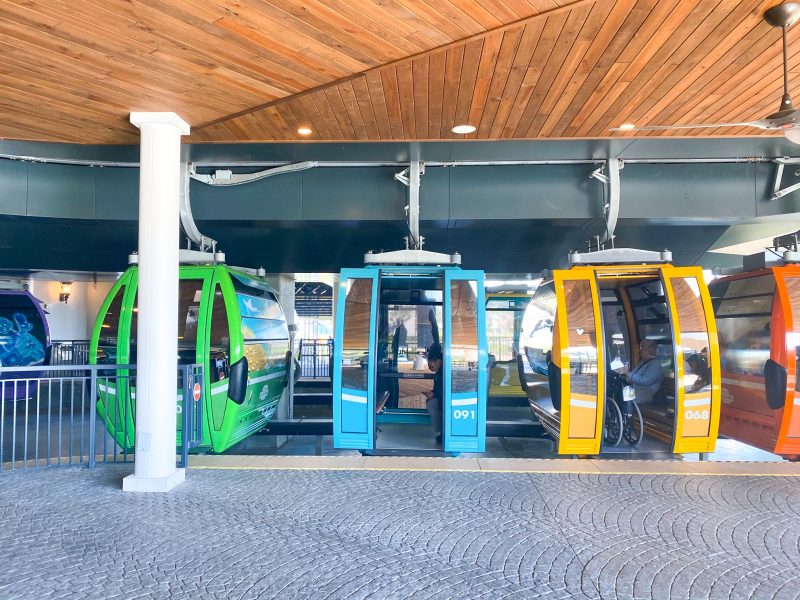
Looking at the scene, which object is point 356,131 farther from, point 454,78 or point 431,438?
point 431,438

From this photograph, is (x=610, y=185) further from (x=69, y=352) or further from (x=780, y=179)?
(x=69, y=352)

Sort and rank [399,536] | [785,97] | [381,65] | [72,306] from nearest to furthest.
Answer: [399,536] → [381,65] → [785,97] → [72,306]

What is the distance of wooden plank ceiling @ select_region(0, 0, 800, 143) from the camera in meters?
3.50

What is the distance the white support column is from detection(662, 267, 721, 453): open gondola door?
5.07 m

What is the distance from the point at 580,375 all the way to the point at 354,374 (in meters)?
2.49

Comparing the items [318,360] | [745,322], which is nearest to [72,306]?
[318,360]

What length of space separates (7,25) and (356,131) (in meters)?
2.96

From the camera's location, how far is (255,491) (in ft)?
15.9

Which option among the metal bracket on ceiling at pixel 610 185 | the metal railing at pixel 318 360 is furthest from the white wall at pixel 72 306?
the metal bracket on ceiling at pixel 610 185

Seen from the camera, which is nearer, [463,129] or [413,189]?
[463,129]

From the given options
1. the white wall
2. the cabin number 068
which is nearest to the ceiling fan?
the cabin number 068

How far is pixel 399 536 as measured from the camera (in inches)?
155

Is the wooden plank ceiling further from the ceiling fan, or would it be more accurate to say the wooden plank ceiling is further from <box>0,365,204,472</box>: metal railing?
<box>0,365,204,472</box>: metal railing

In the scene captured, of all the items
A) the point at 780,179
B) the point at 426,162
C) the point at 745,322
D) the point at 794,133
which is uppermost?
the point at 426,162
